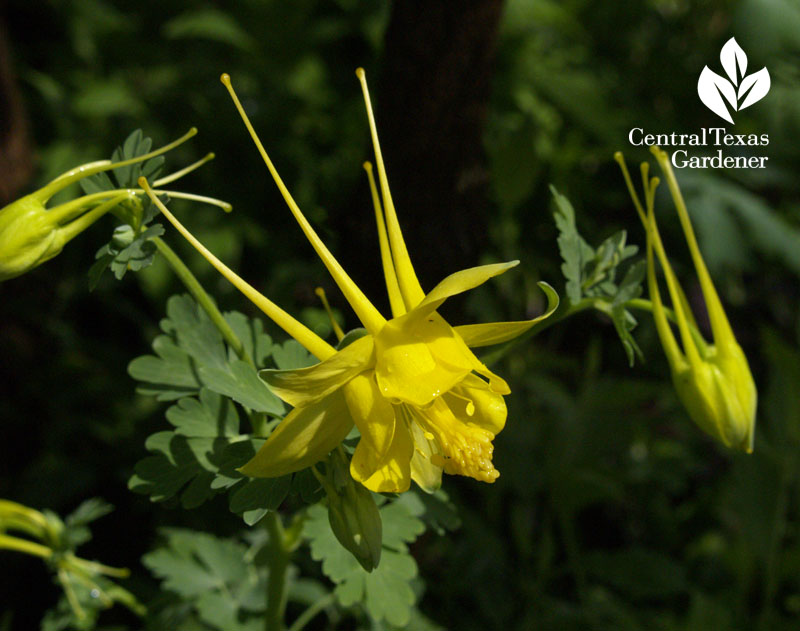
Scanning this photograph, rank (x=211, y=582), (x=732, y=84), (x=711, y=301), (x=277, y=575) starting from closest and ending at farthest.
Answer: (x=711, y=301), (x=277, y=575), (x=211, y=582), (x=732, y=84)

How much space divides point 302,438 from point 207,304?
30 cm

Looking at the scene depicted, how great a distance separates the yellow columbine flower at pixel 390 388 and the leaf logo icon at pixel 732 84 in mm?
1587

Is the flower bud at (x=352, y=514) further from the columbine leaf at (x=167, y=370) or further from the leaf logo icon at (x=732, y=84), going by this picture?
the leaf logo icon at (x=732, y=84)

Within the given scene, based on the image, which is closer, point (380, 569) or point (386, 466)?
point (386, 466)

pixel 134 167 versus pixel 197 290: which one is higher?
pixel 134 167

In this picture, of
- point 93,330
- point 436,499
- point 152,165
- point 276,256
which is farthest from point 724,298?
point 152,165

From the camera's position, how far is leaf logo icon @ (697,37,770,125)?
7.54ft

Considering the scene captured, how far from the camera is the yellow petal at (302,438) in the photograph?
38.2 inches

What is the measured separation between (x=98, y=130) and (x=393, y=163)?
141 centimetres

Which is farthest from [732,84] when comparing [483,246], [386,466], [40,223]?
[40,223]

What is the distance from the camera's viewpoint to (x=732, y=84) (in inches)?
→ 93.7

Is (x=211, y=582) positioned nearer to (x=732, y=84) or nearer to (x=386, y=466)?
(x=386, y=466)

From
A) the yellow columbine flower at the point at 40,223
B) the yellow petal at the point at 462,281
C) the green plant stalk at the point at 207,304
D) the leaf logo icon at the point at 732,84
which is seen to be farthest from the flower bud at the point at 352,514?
the leaf logo icon at the point at 732,84

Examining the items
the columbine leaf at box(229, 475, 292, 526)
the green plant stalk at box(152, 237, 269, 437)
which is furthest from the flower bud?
the green plant stalk at box(152, 237, 269, 437)
